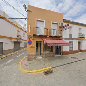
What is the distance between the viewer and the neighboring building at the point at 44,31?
60.8 feet

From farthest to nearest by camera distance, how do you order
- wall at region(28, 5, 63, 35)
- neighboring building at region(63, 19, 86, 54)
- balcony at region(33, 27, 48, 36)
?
neighboring building at region(63, 19, 86, 54), balcony at region(33, 27, 48, 36), wall at region(28, 5, 63, 35)

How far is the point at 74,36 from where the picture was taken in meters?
24.1

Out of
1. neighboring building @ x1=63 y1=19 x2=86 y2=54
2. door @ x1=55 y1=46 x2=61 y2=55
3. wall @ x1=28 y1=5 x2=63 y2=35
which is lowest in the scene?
door @ x1=55 y1=46 x2=61 y2=55

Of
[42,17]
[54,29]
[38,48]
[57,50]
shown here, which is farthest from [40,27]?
[57,50]

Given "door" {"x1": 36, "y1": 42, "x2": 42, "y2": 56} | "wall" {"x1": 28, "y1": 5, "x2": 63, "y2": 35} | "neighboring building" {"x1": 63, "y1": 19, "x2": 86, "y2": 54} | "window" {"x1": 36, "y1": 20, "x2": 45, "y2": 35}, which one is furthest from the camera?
"neighboring building" {"x1": 63, "y1": 19, "x2": 86, "y2": 54}

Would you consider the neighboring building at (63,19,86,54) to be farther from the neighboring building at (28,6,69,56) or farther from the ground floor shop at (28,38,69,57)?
the ground floor shop at (28,38,69,57)

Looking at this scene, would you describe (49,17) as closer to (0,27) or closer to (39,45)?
(39,45)

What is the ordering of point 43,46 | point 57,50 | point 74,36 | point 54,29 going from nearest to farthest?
point 43,46
point 54,29
point 57,50
point 74,36

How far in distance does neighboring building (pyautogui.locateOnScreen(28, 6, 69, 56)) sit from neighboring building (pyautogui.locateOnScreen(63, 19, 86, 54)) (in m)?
1.58

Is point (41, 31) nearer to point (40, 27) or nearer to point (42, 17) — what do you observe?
point (40, 27)

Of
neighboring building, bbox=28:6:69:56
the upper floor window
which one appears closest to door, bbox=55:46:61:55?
neighboring building, bbox=28:6:69:56

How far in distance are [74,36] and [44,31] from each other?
7507mm

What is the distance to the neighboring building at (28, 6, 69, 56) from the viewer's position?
1855 cm

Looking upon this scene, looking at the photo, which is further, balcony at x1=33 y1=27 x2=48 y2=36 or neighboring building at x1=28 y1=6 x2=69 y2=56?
balcony at x1=33 y1=27 x2=48 y2=36
